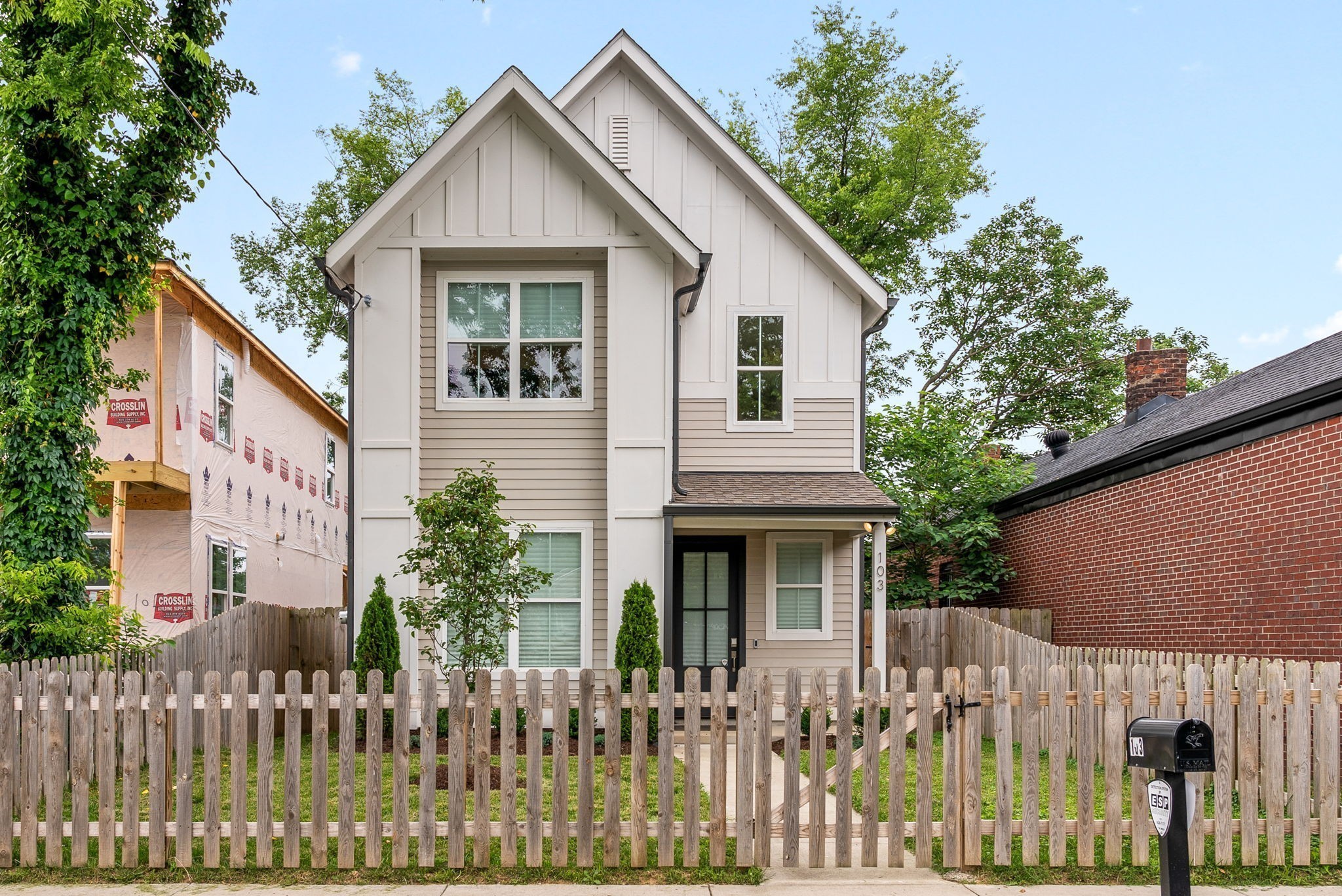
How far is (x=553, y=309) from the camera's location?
13.0 metres

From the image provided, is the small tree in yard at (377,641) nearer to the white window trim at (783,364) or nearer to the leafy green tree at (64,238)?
the leafy green tree at (64,238)

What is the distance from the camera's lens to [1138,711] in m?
6.85

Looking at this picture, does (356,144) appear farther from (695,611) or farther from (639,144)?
(695,611)

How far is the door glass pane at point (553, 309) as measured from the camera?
1291 centimetres

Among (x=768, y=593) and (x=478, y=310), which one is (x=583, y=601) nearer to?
(x=768, y=593)

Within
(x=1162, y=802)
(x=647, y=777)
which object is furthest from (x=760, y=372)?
(x=1162, y=802)

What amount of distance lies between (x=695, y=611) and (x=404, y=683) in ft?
25.9

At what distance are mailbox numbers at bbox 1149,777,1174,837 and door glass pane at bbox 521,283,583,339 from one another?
9.12 metres

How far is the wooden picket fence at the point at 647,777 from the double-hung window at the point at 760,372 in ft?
24.8

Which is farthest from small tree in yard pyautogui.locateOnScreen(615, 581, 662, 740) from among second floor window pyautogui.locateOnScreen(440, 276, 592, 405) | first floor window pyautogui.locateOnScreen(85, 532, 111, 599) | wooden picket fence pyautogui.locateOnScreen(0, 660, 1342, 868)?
first floor window pyautogui.locateOnScreen(85, 532, 111, 599)

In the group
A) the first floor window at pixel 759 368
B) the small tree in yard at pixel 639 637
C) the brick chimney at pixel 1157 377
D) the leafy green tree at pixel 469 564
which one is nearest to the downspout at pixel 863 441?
the first floor window at pixel 759 368

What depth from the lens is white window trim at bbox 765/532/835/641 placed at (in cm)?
1407

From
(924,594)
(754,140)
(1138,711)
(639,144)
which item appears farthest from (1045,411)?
(1138,711)

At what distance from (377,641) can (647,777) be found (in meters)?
6.06
